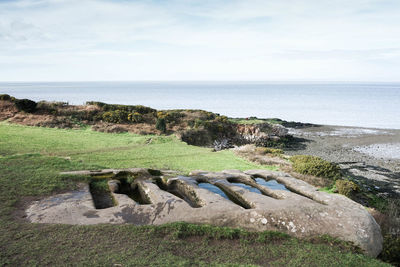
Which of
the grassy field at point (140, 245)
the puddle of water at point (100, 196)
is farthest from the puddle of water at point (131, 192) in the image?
the grassy field at point (140, 245)

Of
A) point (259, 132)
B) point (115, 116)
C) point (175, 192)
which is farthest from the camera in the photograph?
point (259, 132)

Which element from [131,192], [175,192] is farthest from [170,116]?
[175,192]

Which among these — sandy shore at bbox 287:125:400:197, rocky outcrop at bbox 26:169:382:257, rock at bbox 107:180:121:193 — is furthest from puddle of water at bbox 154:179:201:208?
sandy shore at bbox 287:125:400:197

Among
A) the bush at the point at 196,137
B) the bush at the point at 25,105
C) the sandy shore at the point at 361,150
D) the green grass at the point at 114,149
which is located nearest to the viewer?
the green grass at the point at 114,149

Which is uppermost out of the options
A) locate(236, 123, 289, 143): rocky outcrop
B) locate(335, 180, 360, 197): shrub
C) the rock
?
locate(236, 123, 289, 143): rocky outcrop

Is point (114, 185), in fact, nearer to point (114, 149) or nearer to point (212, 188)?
point (212, 188)

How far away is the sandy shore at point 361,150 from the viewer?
2008 centimetres

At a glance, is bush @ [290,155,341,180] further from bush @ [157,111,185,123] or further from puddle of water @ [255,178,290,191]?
bush @ [157,111,185,123]

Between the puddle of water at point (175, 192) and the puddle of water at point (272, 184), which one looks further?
the puddle of water at point (272, 184)

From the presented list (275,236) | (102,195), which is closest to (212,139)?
(102,195)

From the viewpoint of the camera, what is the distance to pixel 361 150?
2989 centimetres

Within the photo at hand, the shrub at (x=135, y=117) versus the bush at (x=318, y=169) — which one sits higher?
the shrub at (x=135, y=117)

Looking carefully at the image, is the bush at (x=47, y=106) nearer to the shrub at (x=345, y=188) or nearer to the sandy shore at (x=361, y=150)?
the sandy shore at (x=361, y=150)

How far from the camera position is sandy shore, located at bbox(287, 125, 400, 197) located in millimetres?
20081
